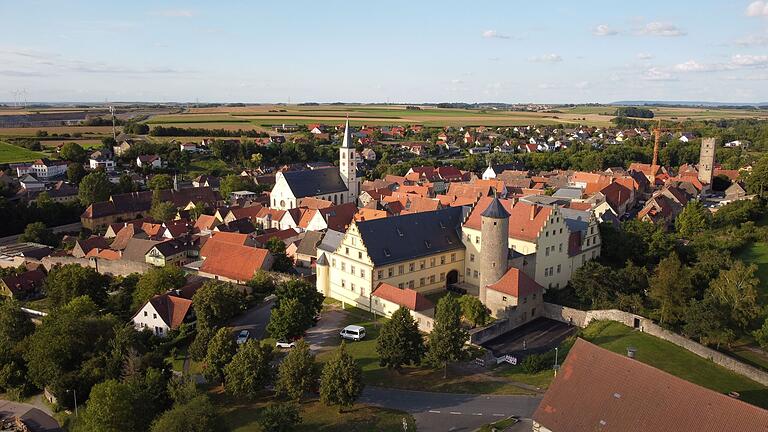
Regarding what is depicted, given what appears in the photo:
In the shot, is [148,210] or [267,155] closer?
[148,210]

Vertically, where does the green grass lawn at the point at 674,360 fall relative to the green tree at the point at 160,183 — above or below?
below

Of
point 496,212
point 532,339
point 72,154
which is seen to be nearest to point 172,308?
point 496,212

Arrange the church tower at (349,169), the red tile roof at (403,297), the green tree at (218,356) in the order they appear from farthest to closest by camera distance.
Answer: the church tower at (349,169), the red tile roof at (403,297), the green tree at (218,356)

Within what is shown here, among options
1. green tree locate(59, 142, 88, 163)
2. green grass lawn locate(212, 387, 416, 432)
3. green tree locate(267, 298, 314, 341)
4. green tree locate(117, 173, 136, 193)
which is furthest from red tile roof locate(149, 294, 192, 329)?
green tree locate(59, 142, 88, 163)

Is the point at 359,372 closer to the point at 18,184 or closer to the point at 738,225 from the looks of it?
the point at 738,225

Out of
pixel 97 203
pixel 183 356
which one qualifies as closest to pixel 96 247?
pixel 97 203

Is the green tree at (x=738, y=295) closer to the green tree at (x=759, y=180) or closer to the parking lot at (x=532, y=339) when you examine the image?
the parking lot at (x=532, y=339)

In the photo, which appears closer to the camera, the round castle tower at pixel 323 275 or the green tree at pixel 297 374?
the green tree at pixel 297 374

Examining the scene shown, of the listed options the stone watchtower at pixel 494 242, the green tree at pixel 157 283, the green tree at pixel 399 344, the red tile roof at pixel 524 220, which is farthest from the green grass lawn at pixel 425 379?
the green tree at pixel 157 283
